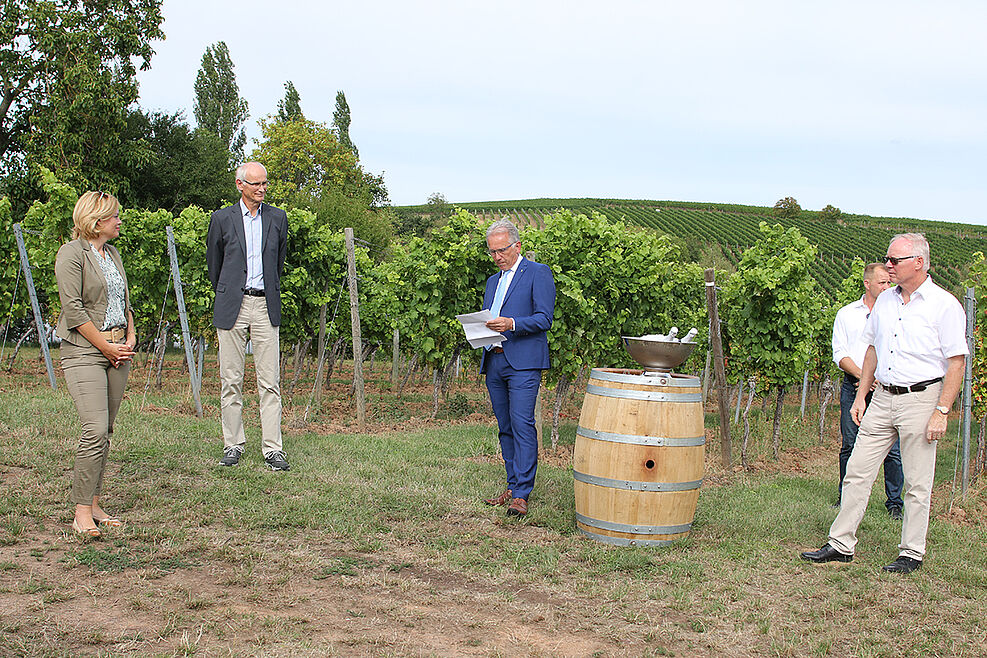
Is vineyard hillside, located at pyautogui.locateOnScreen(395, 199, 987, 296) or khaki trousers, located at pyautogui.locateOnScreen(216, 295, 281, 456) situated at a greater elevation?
vineyard hillside, located at pyautogui.locateOnScreen(395, 199, 987, 296)

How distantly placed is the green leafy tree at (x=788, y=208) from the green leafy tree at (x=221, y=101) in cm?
4214

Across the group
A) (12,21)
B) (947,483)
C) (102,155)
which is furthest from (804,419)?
(12,21)

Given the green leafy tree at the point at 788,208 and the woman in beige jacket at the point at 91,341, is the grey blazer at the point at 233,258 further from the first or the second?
the green leafy tree at the point at 788,208

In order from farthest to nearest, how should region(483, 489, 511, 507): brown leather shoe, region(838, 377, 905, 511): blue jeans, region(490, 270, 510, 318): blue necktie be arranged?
region(838, 377, 905, 511): blue jeans, region(483, 489, 511, 507): brown leather shoe, region(490, 270, 510, 318): blue necktie

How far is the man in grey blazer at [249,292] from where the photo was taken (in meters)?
5.08

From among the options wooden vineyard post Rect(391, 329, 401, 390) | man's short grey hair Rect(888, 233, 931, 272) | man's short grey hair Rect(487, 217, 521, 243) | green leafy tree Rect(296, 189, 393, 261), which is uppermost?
green leafy tree Rect(296, 189, 393, 261)

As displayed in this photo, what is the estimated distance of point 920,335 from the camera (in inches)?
148

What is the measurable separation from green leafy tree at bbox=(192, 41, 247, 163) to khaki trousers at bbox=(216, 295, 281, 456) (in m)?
38.7

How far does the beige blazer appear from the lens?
365 cm

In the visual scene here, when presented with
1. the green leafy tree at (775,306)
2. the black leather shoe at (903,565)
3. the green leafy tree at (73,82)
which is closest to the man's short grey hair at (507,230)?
the black leather shoe at (903,565)

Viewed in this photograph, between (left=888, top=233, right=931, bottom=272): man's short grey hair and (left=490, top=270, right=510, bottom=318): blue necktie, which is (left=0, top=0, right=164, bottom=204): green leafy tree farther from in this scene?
(left=888, top=233, right=931, bottom=272): man's short grey hair

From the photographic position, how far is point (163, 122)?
90.1ft

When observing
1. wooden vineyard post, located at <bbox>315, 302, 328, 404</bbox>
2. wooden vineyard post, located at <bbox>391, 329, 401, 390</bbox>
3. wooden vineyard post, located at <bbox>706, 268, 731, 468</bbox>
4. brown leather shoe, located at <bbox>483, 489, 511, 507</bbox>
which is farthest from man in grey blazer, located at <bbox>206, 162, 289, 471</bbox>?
wooden vineyard post, located at <bbox>391, 329, 401, 390</bbox>

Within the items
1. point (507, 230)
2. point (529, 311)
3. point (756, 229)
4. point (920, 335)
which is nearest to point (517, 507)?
point (529, 311)
